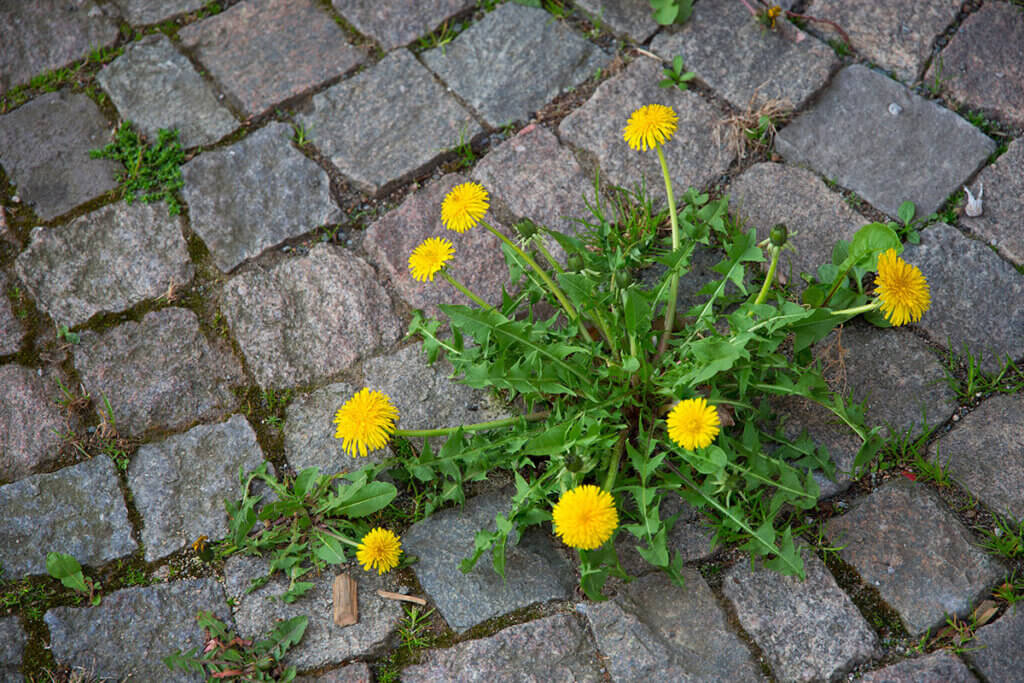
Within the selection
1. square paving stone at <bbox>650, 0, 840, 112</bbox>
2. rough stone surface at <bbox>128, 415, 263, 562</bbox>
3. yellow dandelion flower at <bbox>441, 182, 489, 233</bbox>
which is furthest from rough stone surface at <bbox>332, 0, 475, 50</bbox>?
rough stone surface at <bbox>128, 415, 263, 562</bbox>

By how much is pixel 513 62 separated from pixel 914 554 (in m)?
2.09

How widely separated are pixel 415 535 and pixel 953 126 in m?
2.15

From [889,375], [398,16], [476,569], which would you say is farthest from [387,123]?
[889,375]

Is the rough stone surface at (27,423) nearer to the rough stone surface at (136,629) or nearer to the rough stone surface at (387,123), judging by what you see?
the rough stone surface at (136,629)

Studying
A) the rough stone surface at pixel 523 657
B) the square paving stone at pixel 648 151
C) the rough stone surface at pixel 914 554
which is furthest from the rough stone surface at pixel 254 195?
the rough stone surface at pixel 914 554

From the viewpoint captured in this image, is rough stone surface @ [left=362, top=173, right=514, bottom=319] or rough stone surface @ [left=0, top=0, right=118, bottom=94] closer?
rough stone surface @ [left=362, top=173, right=514, bottom=319]

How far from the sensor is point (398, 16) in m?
3.29

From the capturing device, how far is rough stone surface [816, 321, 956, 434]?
239cm

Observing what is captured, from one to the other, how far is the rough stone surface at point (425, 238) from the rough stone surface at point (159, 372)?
1.89 feet

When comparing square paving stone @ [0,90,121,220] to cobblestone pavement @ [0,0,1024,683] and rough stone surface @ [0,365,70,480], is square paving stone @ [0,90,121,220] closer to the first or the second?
cobblestone pavement @ [0,0,1024,683]

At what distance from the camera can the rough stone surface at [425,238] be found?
273cm

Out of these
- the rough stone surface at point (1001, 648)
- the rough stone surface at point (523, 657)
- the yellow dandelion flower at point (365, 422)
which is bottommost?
the rough stone surface at point (1001, 648)

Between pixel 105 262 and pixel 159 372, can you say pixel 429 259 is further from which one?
pixel 105 262

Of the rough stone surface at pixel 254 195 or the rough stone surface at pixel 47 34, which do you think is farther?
the rough stone surface at pixel 47 34
